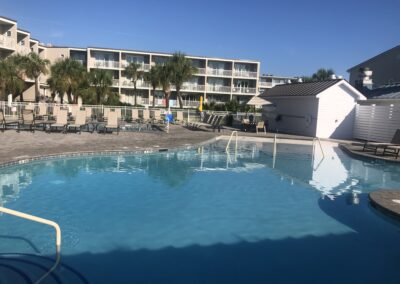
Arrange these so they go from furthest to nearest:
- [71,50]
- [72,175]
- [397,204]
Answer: [71,50]
[72,175]
[397,204]

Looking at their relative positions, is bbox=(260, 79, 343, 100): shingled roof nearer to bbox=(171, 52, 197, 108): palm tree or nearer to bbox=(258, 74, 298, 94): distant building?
bbox=(171, 52, 197, 108): palm tree

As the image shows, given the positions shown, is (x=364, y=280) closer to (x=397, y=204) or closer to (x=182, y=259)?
(x=182, y=259)

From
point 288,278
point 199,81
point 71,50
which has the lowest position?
point 288,278

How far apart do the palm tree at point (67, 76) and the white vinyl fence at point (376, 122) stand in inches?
968

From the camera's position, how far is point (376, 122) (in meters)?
20.0

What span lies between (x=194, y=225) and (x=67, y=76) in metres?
30.7

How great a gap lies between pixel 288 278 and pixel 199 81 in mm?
52338

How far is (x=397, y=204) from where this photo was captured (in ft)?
25.5

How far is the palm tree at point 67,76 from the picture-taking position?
3400cm

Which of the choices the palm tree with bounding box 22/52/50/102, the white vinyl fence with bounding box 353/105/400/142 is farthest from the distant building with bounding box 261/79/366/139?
the palm tree with bounding box 22/52/50/102

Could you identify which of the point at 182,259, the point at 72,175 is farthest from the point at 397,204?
the point at 72,175

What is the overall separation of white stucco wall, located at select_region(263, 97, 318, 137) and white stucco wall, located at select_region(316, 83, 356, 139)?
408 millimetres

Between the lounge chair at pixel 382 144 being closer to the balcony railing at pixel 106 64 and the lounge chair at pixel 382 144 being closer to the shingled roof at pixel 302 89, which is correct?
the shingled roof at pixel 302 89

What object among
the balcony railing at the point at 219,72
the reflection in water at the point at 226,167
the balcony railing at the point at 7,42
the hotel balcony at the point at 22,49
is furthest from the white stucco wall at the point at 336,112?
the balcony railing at the point at 219,72
